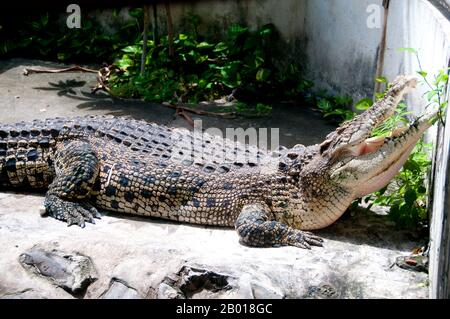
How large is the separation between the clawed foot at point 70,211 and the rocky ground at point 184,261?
83mm

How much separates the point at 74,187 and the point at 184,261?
1469 mm

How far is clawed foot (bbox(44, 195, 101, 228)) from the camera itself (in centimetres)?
533

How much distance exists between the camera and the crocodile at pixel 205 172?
15.9 feet

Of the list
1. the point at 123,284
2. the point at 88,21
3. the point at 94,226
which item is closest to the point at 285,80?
the point at 88,21

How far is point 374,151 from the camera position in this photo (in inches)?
188

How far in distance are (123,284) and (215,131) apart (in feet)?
10.7

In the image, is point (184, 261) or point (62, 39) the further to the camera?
point (62, 39)

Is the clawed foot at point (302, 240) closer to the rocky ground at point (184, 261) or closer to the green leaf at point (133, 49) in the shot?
the rocky ground at point (184, 261)

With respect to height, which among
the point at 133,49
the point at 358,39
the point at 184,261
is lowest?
the point at 184,261

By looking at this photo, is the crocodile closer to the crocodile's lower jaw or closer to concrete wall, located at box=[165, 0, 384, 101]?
the crocodile's lower jaw

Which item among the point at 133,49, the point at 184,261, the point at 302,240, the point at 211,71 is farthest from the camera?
the point at 133,49

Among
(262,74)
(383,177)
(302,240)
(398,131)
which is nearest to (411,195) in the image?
(383,177)

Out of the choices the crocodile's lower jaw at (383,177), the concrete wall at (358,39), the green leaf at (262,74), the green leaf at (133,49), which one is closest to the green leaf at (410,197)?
the crocodile's lower jaw at (383,177)

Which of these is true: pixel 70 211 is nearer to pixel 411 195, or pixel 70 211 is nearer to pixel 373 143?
pixel 373 143
